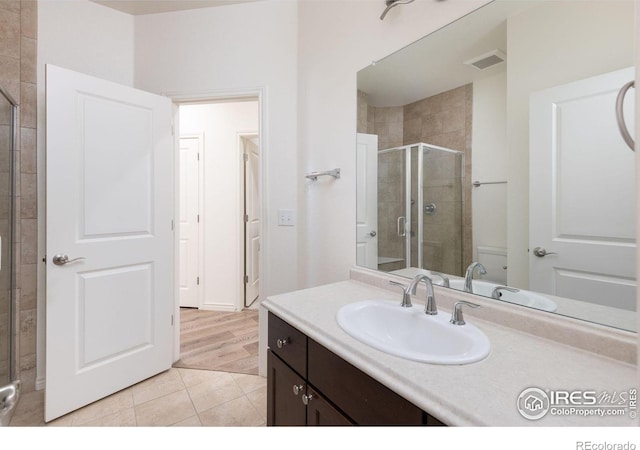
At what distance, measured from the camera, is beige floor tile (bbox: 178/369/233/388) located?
1.93 metres

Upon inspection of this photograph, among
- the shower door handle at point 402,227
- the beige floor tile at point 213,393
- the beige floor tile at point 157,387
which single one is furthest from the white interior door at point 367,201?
the beige floor tile at point 157,387

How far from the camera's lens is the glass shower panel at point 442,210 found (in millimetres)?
1148

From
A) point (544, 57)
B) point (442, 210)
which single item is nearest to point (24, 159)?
point (442, 210)

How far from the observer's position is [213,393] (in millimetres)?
1807

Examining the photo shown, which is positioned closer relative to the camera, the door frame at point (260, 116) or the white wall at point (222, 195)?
the door frame at point (260, 116)

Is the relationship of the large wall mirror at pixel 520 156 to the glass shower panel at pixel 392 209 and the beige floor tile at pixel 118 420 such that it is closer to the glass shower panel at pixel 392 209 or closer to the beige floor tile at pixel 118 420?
the glass shower panel at pixel 392 209

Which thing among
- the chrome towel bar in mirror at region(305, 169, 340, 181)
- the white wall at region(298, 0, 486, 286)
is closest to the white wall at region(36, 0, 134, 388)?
the white wall at region(298, 0, 486, 286)

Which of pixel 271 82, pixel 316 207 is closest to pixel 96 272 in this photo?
pixel 316 207

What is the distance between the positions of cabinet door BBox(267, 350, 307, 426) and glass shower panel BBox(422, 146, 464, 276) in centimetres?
72

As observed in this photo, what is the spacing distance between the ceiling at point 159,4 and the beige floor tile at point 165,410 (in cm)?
254

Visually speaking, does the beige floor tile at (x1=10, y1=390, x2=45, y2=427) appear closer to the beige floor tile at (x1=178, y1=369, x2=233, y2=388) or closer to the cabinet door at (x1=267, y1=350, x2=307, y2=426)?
the beige floor tile at (x1=178, y1=369, x2=233, y2=388)

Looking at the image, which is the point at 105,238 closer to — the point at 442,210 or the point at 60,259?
the point at 60,259

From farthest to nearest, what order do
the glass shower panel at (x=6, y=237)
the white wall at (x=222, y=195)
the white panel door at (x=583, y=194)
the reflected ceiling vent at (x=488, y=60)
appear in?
the white wall at (x=222, y=195) < the glass shower panel at (x=6, y=237) < the reflected ceiling vent at (x=488, y=60) < the white panel door at (x=583, y=194)
